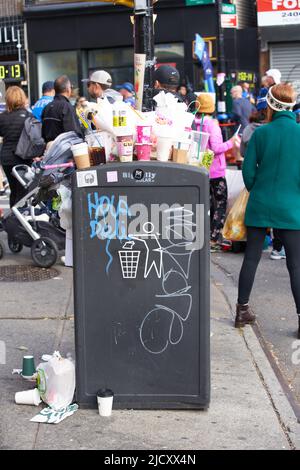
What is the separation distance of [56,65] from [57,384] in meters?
20.3

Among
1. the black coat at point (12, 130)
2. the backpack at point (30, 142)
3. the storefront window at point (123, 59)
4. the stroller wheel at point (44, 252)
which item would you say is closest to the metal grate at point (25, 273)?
the stroller wheel at point (44, 252)

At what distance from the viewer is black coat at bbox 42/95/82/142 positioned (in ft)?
31.6

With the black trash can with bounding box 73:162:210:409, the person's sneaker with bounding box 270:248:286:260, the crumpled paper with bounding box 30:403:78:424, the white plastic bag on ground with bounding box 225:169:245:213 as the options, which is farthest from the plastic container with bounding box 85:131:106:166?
the white plastic bag on ground with bounding box 225:169:245:213

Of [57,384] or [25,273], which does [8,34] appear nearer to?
[25,273]

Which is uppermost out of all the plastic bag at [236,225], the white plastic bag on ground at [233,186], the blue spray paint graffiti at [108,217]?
the blue spray paint graffiti at [108,217]

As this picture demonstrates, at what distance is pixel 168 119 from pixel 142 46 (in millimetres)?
2949

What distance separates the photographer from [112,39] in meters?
23.0

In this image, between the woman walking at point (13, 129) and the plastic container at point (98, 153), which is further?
the woman walking at point (13, 129)

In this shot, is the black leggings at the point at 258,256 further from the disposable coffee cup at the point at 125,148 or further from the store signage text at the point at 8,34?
the store signage text at the point at 8,34

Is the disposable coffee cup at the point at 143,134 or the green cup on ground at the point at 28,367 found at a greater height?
the disposable coffee cup at the point at 143,134

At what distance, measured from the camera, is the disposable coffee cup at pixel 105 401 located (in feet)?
14.9

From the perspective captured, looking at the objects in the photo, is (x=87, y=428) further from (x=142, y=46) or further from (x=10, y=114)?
Result: (x=10, y=114)

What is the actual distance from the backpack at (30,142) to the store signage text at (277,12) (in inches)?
564
